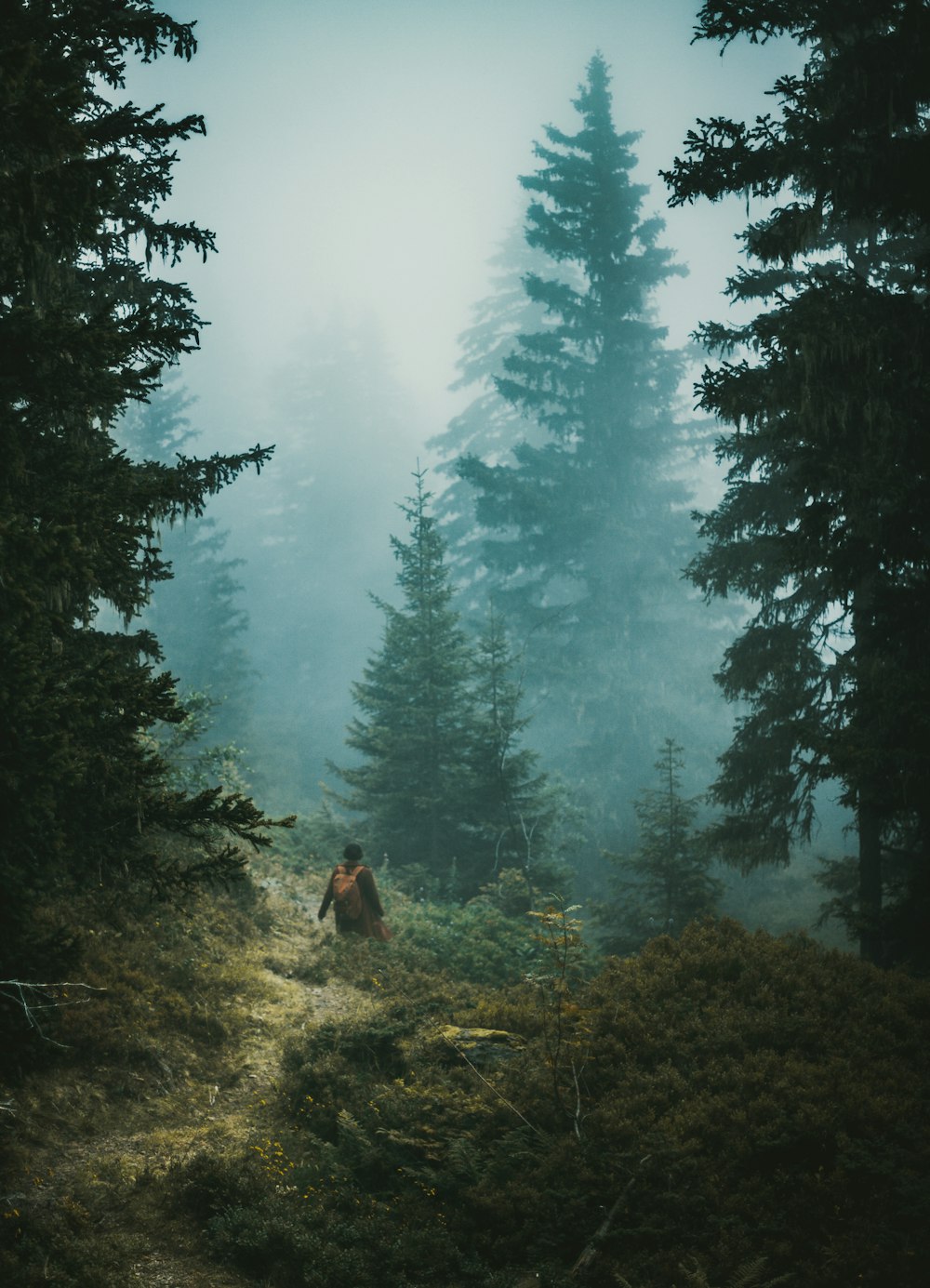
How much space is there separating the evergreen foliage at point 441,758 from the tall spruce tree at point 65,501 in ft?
46.5

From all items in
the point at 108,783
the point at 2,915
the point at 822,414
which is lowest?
the point at 2,915

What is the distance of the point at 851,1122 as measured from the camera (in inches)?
220

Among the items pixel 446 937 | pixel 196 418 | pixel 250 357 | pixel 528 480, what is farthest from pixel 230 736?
pixel 250 357

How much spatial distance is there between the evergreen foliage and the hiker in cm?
558

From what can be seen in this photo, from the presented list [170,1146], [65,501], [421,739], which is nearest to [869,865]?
[170,1146]

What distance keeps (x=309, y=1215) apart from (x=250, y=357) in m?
95.3

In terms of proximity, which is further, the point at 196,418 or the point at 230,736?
the point at 196,418

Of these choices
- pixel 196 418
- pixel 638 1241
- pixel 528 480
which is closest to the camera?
pixel 638 1241

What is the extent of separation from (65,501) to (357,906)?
32.8ft

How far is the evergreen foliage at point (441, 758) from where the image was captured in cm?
2014

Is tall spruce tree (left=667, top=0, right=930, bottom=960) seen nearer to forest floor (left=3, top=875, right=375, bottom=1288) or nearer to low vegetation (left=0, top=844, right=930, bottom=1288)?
low vegetation (left=0, top=844, right=930, bottom=1288)

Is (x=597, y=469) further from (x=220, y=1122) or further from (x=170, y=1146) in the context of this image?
(x=170, y=1146)

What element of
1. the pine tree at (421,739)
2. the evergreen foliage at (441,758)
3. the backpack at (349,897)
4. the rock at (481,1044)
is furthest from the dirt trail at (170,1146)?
the pine tree at (421,739)

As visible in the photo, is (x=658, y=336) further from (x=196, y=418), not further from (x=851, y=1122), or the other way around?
(x=196, y=418)
